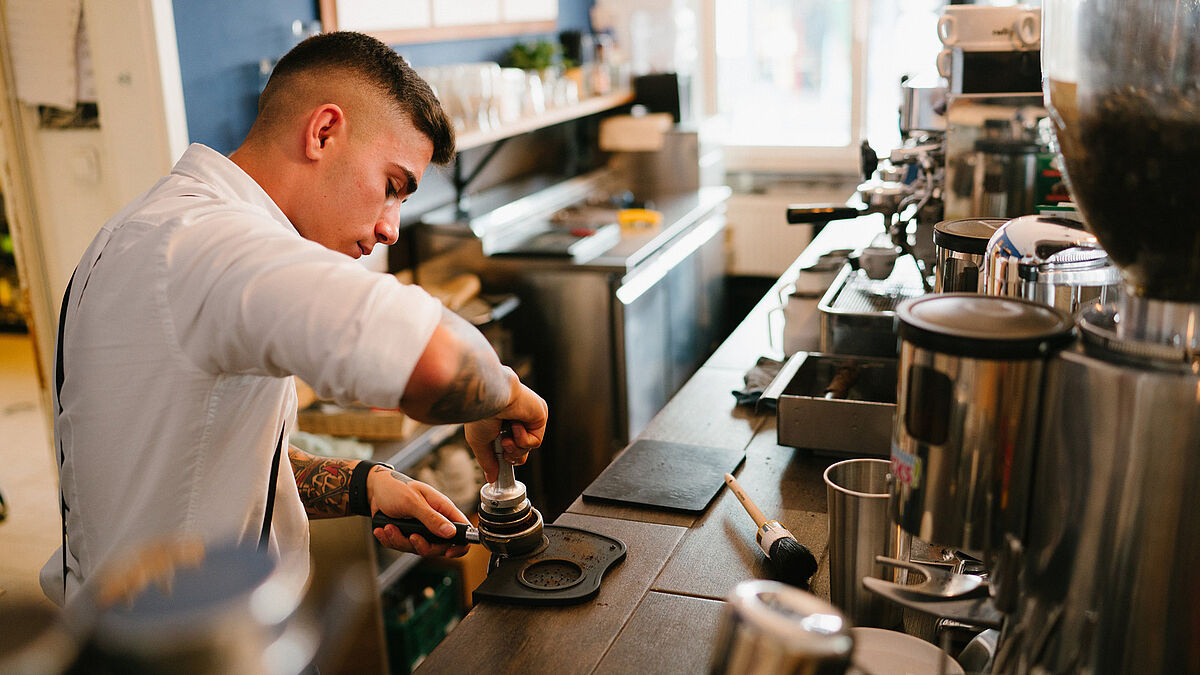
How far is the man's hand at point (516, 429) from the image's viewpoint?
126cm

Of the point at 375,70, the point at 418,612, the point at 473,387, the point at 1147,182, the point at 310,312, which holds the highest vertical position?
the point at 375,70

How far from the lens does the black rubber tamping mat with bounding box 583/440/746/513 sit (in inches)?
63.5

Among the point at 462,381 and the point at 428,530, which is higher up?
the point at 462,381

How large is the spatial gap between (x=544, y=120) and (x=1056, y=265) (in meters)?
3.30

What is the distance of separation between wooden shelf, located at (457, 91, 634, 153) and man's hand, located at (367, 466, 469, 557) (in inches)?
83.2

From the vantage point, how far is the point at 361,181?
1.41 meters

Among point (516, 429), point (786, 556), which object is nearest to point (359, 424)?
point (516, 429)

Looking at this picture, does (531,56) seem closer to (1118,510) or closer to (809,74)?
(809,74)

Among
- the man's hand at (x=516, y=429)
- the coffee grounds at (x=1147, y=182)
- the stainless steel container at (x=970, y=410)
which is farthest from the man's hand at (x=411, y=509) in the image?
the coffee grounds at (x=1147, y=182)

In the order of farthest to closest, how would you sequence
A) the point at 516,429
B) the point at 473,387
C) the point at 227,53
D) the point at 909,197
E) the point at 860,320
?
the point at 227,53, the point at 909,197, the point at 860,320, the point at 516,429, the point at 473,387

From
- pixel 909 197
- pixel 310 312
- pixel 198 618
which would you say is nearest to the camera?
pixel 198 618

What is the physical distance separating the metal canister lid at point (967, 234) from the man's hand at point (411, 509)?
84cm

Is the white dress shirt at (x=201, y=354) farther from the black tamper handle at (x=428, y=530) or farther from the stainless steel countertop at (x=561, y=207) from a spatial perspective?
the stainless steel countertop at (x=561, y=207)

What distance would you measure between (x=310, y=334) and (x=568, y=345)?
9.50 ft
